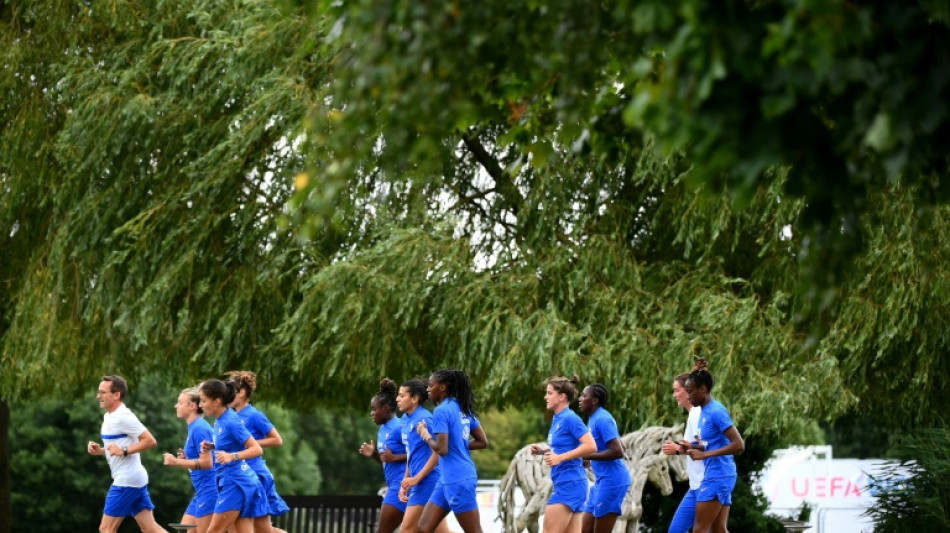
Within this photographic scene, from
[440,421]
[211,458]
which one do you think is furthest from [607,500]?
[211,458]

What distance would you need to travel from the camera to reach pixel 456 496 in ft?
40.1

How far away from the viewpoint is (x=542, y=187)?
17500 millimetres

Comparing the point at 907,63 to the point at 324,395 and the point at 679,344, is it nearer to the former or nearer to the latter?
the point at 679,344

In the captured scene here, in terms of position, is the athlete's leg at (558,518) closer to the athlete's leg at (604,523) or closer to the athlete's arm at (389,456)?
the athlete's leg at (604,523)

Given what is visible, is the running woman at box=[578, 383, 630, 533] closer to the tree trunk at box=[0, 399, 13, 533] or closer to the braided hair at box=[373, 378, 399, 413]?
the braided hair at box=[373, 378, 399, 413]

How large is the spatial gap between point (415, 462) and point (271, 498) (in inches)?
78.4

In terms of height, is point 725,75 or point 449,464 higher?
point 725,75

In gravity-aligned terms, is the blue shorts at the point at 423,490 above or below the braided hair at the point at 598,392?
below

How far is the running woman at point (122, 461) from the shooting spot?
14.0 meters

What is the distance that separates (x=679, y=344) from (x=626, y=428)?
63.5 inches

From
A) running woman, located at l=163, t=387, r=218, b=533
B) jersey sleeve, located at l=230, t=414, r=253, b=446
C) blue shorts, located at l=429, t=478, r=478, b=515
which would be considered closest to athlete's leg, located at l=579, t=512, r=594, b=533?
blue shorts, located at l=429, t=478, r=478, b=515

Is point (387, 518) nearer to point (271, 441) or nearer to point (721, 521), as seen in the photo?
point (271, 441)

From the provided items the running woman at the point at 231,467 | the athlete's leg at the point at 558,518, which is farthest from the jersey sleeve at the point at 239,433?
the athlete's leg at the point at 558,518

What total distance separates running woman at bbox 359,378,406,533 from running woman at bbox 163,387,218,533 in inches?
55.1
